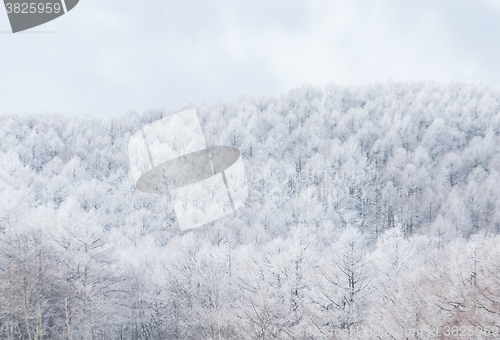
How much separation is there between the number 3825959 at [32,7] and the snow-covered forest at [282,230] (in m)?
11.9

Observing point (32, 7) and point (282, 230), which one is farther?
point (282, 230)

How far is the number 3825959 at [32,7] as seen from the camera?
1706 centimetres

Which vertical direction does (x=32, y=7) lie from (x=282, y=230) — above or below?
above

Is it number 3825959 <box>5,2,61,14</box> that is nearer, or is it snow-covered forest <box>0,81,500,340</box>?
number 3825959 <box>5,2,61,14</box>

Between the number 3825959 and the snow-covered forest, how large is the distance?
Answer: 1192cm

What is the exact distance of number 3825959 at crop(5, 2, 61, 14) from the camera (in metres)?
17.1

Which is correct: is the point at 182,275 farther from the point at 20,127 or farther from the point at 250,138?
the point at 20,127

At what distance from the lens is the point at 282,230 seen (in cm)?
5797

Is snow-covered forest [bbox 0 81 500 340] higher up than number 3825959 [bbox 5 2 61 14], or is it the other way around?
number 3825959 [bbox 5 2 61 14]

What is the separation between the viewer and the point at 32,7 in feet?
59.5

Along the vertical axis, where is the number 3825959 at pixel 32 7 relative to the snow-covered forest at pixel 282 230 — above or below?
above

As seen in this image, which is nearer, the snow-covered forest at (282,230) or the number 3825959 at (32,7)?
the number 3825959 at (32,7)

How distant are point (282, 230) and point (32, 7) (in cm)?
4771

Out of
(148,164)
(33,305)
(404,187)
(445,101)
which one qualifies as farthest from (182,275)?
(445,101)
